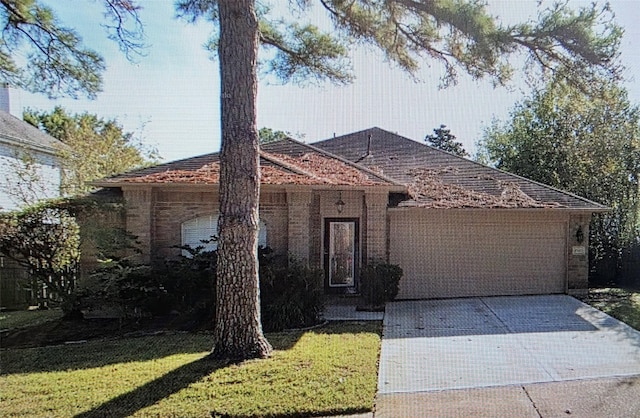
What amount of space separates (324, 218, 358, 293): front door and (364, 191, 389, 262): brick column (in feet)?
1.78

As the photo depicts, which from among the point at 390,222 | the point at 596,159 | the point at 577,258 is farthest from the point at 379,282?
the point at 596,159

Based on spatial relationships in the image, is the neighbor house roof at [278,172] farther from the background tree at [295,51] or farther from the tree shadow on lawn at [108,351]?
the tree shadow on lawn at [108,351]

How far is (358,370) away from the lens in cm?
597

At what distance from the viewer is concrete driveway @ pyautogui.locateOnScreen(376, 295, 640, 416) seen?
18.1 feet

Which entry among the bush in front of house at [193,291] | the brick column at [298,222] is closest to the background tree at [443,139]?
the brick column at [298,222]

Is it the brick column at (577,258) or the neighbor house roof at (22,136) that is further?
the neighbor house roof at (22,136)

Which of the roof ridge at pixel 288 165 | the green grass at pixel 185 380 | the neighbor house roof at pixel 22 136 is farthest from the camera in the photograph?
the neighbor house roof at pixel 22 136

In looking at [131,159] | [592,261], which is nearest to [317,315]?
[592,261]

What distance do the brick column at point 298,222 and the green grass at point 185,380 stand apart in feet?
11.4

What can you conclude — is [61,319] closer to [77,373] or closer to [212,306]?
[212,306]

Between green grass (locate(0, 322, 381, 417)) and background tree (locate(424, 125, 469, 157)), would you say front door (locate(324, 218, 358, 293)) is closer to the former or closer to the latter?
green grass (locate(0, 322, 381, 417))

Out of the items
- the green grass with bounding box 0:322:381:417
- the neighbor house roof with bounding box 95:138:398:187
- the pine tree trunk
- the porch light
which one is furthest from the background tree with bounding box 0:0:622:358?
the porch light

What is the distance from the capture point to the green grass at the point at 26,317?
9.64 m

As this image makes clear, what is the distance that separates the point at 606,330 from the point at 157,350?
820 centimetres
